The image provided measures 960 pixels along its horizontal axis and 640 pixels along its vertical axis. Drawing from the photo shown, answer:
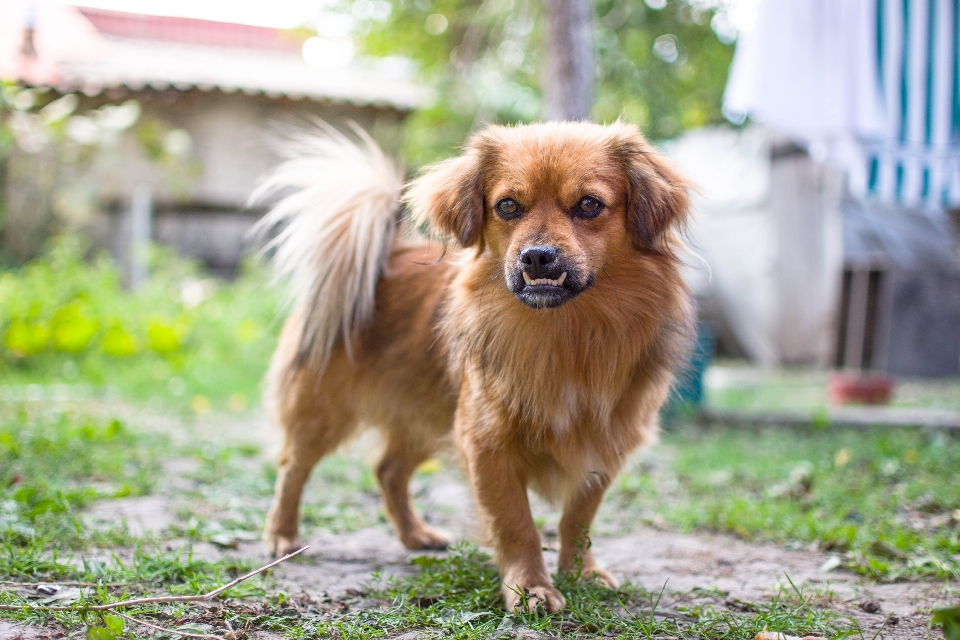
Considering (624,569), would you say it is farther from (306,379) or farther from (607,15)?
(607,15)

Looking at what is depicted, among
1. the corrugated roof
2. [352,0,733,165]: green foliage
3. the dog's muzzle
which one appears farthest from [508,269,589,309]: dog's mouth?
the corrugated roof

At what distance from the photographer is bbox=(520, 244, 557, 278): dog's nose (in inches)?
92.8

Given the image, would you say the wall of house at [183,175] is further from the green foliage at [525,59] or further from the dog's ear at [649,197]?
the dog's ear at [649,197]

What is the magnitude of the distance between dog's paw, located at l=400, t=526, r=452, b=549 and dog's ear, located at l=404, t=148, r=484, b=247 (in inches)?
51.0

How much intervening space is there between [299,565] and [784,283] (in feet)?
26.8

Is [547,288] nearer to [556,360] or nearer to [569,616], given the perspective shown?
[556,360]

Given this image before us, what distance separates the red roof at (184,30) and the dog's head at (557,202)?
43.9ft

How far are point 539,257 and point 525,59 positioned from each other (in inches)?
245

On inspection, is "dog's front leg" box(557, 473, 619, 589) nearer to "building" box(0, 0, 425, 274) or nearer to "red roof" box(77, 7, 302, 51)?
"building" box(0, 0, 425, 274)

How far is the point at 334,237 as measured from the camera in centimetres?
327

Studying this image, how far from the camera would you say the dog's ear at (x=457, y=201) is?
2768mm

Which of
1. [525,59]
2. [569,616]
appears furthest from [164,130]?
[569,616]

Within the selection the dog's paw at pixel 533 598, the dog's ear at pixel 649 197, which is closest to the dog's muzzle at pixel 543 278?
the dog's ear at pixel 649 197

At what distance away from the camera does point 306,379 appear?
10.8ft
